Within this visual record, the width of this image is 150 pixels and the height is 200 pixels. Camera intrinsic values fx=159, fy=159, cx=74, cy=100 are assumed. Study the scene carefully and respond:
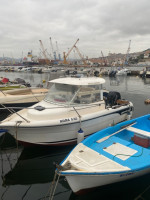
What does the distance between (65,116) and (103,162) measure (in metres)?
2.99

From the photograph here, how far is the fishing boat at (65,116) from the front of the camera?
6461 millimetres

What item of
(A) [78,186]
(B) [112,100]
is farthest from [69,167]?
(B) [112,100]

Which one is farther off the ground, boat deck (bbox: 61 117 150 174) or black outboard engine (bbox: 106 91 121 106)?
black outboard engine (bbox: 106 91 121 106)

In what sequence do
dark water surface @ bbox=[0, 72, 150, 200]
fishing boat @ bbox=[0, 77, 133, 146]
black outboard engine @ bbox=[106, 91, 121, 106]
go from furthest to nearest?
black outboard engine @ bbox=[106, 91, 121, 106] → fishing boat @ bbox=[0, 77, 133, 146] → dark water surface @ bbox=[0, 72, 150, 200]

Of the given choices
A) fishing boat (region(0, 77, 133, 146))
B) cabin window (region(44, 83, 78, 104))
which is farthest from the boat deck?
cabin window (region(44, 83, 78, 104))

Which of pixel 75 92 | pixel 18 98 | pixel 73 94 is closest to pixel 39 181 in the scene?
pixel 73 94

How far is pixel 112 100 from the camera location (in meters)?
9.18

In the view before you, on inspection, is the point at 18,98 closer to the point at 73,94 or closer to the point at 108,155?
the point at 73,94

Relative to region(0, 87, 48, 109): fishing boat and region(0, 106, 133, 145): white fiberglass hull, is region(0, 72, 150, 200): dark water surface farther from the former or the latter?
region(0, 87, 48, 109): fishing boat

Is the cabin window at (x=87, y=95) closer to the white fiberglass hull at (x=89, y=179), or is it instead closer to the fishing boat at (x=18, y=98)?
the white fiberglass hull at (x=89, y=179)

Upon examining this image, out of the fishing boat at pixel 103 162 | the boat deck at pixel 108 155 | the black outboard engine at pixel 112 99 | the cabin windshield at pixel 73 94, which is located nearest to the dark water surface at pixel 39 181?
the fishing boat at pixel 103 162

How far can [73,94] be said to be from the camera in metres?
7.75

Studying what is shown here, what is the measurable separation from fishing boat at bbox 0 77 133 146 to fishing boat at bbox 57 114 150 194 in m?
1.40

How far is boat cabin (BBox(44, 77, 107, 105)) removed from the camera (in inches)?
304
